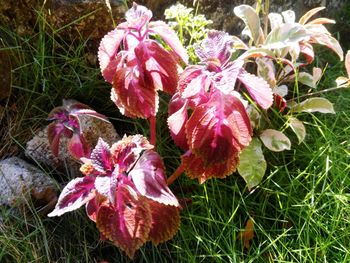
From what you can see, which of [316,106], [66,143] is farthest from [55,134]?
[316,106]

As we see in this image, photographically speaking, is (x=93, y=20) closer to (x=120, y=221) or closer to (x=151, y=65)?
(x=151, y=65)

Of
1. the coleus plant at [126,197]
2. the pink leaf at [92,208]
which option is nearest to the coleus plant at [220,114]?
the coleus plant at [126,197]

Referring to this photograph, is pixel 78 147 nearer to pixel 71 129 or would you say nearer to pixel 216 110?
pixel 71 129

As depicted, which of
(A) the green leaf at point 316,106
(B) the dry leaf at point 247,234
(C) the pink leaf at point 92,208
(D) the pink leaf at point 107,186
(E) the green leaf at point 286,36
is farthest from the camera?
(A) the green leaf at point 316,106

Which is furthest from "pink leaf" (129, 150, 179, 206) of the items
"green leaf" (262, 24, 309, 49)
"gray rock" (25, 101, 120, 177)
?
"green leaf" (262, 24, 309, 49)

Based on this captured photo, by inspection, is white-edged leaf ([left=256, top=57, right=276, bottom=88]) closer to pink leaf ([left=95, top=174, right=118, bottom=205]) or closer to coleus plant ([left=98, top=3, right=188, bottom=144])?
coleus plant ([left=98, top=3, right=188, bottom=144])

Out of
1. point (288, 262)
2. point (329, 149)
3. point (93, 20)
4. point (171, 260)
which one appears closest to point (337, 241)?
point (288, 262)

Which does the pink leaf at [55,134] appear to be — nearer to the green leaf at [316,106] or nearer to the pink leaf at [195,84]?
the pink leaf at [195,84]
